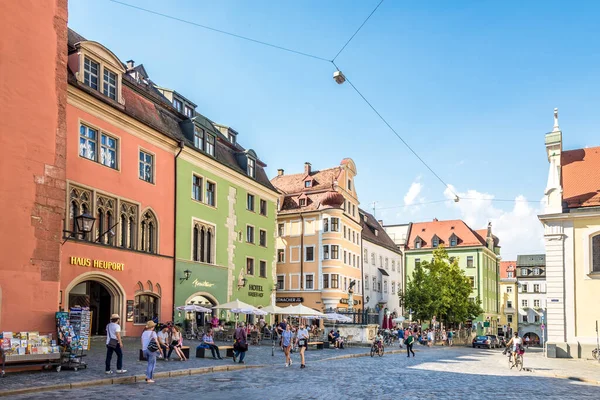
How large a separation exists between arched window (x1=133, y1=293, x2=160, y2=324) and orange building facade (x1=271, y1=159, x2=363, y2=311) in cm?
2496

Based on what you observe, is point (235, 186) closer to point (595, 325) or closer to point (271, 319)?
point (271, 319)

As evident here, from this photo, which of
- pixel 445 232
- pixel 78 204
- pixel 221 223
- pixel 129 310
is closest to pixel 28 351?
pixel 78 204

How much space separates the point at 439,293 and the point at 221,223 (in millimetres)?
29177

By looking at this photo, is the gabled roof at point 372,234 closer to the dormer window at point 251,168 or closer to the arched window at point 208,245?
the dormer window at point 251,168

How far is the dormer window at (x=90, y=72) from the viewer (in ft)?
Answer: 90.7

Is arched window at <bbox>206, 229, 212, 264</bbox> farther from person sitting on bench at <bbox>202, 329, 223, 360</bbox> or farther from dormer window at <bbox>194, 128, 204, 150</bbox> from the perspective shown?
person sitting on bench at <bbox>202, 329, 223, 360</bbox>

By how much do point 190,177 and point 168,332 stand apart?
1379 centimetres

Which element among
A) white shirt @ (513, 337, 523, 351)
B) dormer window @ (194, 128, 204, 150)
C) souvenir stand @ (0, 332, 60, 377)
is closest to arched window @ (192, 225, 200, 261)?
dormer window @ (194, 128, 204, 150)

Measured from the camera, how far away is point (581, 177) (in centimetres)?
3631

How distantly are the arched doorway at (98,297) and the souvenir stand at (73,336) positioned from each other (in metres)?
6.39

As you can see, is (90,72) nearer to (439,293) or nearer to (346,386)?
(346,386)

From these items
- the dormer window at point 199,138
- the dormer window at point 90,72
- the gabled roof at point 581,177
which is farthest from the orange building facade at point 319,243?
the dormer window at point 90,72

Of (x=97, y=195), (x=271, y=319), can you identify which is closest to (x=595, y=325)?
(x=271, y=319)

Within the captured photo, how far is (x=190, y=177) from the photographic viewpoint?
3591 cm
